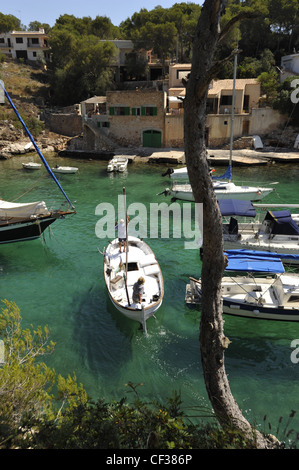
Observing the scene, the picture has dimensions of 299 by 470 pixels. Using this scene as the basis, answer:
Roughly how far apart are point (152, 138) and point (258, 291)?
97.6 ft

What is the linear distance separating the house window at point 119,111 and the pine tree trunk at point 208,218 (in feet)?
116

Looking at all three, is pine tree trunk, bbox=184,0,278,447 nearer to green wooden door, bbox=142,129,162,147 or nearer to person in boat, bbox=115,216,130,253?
person in boat, bbox=115,216,130,253

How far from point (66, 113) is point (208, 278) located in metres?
44.3

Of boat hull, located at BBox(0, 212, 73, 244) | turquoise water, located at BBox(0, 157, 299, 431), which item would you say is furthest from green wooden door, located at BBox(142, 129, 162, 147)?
boat hull, located at BBox(0, 212, 73, 244)

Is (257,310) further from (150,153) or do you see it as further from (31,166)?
(150,153)

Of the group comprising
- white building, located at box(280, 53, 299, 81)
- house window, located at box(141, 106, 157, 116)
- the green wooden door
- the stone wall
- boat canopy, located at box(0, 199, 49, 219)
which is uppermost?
white building, located at box(280, 53, 299, 81)

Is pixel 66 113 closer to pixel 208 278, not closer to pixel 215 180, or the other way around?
pixel 215 180

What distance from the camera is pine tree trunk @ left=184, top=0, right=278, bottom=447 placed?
4.58 metres

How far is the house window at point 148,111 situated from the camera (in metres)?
37.1

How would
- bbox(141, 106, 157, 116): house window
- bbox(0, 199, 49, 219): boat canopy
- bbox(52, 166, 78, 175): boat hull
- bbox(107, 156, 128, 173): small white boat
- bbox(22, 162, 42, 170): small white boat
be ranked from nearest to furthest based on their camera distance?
1. bbox(0, 199, 49, 219): boat canopy
2. bbox(52, 166, 78, 175): boat hull
3. bbox(107, 156, 128, 173): small white boat
4. bbox(22, 162, 42, 170): small white boat
5. bbox(141, 106, 157, 116): house window

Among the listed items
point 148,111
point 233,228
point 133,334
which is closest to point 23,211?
point 133,334

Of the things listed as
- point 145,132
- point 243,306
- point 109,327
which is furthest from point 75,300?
point 145,132

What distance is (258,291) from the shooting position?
12.5 m

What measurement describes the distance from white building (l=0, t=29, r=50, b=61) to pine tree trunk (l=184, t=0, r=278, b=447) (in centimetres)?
6943
